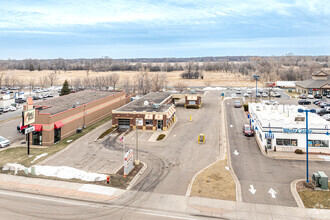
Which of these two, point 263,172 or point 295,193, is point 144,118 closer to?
point 263,172

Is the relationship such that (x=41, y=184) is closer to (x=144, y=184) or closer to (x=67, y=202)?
(x=67, y=202)

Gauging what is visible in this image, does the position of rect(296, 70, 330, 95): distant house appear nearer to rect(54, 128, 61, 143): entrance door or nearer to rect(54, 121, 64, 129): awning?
rect(54, 121, 64, 129): awning

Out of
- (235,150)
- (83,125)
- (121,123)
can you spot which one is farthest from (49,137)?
(235,150)

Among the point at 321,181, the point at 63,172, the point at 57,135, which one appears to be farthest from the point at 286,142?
the point at 57,135

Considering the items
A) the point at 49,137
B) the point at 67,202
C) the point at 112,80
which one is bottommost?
the point at 67,202

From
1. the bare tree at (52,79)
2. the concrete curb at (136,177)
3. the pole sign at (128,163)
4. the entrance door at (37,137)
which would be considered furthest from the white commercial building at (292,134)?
the bare tree at (52,79)
